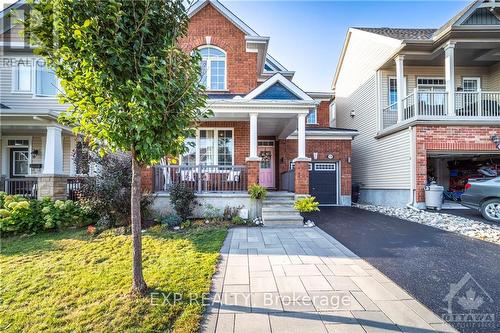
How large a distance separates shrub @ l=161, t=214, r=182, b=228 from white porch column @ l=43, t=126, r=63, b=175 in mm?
4720

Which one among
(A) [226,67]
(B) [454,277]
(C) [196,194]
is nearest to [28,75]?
(A) [226,67]

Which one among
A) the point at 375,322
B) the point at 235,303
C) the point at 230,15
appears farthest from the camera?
the point at 230,15

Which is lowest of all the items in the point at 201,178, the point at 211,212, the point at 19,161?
the point at 211,212

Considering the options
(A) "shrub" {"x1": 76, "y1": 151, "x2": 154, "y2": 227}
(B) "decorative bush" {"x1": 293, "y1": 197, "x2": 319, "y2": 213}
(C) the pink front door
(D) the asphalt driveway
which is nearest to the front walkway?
(D) the asphalt driveway

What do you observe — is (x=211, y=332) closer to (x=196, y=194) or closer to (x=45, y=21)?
(x=45, y=21)

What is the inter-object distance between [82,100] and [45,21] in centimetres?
86

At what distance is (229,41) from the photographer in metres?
10.7

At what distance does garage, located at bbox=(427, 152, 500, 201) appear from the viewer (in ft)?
38.7

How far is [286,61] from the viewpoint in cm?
1529

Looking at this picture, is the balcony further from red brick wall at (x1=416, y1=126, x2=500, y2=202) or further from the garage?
the garage

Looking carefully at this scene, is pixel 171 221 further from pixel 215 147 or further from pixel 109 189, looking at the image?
pixel 215 147

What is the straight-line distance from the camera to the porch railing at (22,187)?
30.3 feet

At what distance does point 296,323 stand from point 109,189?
234 inches

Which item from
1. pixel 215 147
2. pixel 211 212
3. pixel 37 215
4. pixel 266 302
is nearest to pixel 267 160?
pixel 215 147
